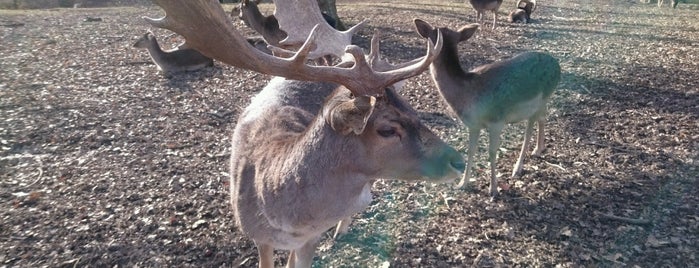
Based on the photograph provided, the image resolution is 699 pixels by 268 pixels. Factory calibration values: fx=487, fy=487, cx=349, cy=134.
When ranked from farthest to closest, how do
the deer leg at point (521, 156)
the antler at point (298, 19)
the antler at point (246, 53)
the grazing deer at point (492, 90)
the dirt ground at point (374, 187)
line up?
the deer leg at point (521, 156) < the grazing deer at point (492, 90) < the antler at point (298, 19) < the dirt ground at point (374, 187) < the antler at point (246, 53)

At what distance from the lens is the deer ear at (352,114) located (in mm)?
2277

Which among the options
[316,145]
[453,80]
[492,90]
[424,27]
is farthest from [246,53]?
[424,27]

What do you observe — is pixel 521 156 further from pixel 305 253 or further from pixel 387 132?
pixel 387 132

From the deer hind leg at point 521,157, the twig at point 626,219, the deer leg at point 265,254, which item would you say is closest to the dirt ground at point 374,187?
the twig at point 626,219

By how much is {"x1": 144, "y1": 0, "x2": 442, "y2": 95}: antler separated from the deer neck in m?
2.22

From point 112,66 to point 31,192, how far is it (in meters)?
5.24

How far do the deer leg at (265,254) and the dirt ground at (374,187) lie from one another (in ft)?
1.76

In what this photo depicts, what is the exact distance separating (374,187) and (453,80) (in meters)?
1.32

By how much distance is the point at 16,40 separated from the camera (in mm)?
11703

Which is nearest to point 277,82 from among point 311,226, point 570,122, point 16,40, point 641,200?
point 311,226

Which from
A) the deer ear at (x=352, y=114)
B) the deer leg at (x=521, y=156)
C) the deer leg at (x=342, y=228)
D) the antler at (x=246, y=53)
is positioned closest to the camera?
the deer ear at (x=352, y=114)

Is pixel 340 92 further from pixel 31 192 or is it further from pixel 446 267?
pixel 31 192

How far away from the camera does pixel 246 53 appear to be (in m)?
2.63

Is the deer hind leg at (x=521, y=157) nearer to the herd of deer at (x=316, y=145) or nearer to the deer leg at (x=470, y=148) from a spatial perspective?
the deer leg at (x=470, y=148)
